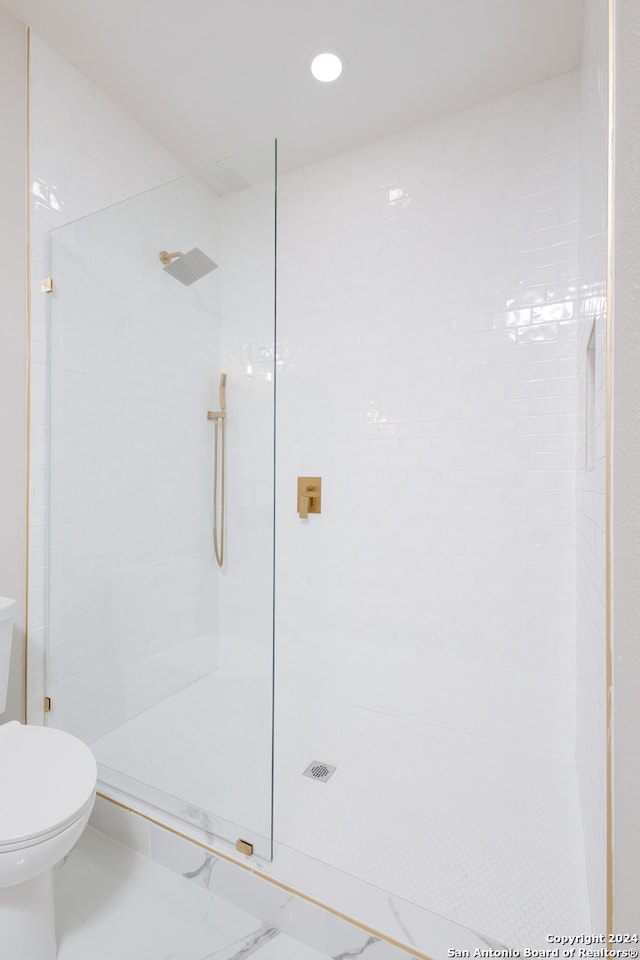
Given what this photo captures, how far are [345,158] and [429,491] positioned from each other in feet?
5.61

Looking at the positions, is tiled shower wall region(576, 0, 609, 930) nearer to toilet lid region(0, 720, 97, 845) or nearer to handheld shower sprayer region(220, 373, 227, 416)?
handheld shower sprayer region(220, 373, 227, 416)

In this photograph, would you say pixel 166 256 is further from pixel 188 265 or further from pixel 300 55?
pixel 300 55

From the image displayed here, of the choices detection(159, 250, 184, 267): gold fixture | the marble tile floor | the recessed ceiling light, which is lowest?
the marble tile floor

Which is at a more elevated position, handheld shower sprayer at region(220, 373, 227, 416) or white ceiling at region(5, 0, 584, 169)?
white ceiling at region(5, 0, 584, 169)

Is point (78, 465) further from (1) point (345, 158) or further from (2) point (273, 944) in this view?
(1) point (345, 158)

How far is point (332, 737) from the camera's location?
78.4 inches

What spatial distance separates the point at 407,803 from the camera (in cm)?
159

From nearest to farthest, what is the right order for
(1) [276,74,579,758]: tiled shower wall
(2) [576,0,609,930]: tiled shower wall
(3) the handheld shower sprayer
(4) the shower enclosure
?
(2) [576,0,609,930]: tiled shower wall → (4) the shower enclosure → (3) the handheld shower sprayer → (1) [276,74,579,758]: tiled shower wall

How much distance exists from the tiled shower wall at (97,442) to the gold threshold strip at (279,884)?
0.36 meters

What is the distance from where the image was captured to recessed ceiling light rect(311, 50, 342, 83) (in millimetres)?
1798

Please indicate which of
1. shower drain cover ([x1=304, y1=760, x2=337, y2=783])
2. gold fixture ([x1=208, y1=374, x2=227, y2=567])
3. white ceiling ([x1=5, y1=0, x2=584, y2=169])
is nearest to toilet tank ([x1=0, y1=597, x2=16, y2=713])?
gold fixture ([x1=208, y1=374, x2=227, y2=567])

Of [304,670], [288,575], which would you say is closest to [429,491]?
[288,575]

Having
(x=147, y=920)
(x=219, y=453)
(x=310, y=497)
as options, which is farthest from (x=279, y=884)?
(x=310, y=497)

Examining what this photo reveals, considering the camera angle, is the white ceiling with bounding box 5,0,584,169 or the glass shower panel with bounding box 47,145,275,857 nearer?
the glass shower panel with bounding box 47,145,275,857
